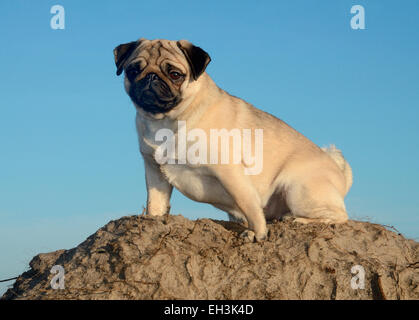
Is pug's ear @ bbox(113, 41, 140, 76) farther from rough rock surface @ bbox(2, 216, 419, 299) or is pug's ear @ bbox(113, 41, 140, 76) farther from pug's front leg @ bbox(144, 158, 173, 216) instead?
rough rock surface @ bbox(2, 216, 419, 299)

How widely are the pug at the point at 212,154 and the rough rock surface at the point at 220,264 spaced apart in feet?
1.32

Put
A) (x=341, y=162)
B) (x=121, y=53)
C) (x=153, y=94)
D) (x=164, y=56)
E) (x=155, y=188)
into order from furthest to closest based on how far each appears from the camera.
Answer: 1. (x=341, y=162)
2. (x=155, y=188)
3. (x=121, y=53)
4. (x=164, y=56)
5. (x=153, y=94)

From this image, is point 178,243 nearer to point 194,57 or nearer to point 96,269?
point 96,269

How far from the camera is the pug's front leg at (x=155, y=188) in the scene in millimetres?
8680

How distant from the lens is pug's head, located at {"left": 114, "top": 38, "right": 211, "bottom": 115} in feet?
25.2

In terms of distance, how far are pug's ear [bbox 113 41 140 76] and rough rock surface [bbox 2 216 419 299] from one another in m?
2.47

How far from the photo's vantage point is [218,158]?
7.88 m

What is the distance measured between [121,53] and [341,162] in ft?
15.9

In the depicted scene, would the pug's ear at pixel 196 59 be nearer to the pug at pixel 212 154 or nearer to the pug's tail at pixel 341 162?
the pug at pixel 212 154

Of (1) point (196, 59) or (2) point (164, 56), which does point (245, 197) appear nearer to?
(1) point (196, 59)

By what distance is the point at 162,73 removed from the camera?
25.3 ft

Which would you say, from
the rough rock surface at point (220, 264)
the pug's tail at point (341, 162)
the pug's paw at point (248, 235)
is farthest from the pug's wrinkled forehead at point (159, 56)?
the pug's tail at point (341, 162)

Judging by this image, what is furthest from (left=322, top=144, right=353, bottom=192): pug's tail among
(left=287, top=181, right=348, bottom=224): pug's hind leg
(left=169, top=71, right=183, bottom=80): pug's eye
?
(left=169, top=71, right=183, bottom=80): pug's eye

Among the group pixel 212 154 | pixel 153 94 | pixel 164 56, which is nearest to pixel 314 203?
pixel 212 154
